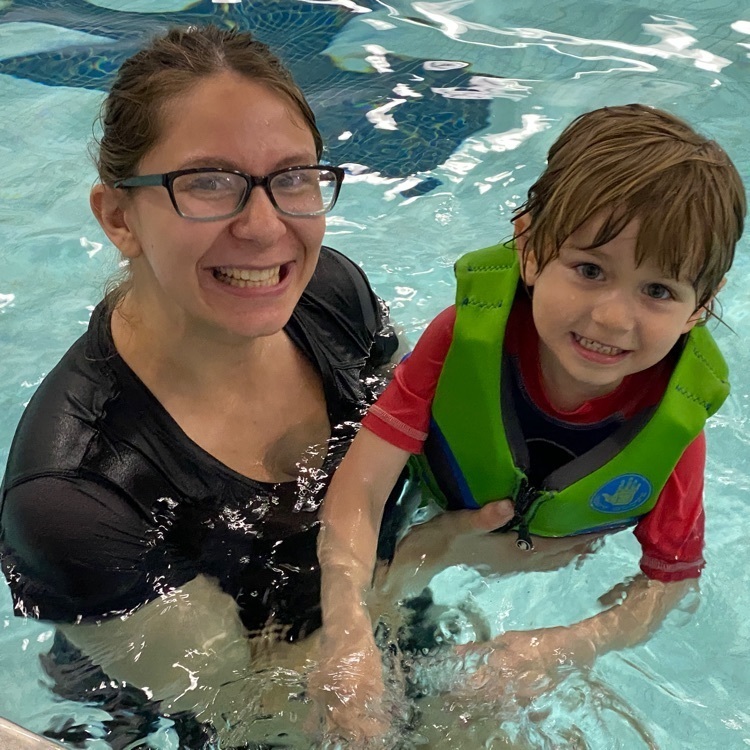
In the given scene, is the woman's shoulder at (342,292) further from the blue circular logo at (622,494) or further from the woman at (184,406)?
the blue circular logo at (622,494)

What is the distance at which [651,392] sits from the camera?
2230mm

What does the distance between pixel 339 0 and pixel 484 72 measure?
1241 millimetres

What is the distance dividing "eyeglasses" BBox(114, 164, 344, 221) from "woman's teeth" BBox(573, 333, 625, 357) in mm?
625

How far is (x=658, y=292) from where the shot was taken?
1.88m

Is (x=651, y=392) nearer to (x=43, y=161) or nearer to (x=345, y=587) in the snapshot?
(x=345, y=587)

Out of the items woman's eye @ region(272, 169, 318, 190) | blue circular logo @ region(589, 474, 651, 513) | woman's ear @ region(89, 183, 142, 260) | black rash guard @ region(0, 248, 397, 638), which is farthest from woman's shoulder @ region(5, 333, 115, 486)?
blue circular logo @ region(589, 474, 651, 513)

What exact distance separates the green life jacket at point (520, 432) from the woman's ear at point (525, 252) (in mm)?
100

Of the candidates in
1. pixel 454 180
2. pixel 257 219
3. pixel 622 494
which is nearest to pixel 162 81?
pixel 257 219

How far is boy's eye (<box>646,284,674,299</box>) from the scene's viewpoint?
1.87 m

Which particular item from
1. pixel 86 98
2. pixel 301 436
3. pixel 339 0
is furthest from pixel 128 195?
pixel 339 0

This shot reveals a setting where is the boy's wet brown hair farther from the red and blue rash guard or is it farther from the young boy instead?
the red and blue rash guard

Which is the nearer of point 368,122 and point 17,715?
point 17,715

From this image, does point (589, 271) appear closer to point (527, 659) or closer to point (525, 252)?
point (525, 252)

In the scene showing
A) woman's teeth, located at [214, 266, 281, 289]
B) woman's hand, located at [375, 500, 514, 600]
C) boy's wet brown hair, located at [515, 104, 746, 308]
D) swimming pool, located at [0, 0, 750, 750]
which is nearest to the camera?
boy's wet brown hair, located at [515, 104, 746, 308]
